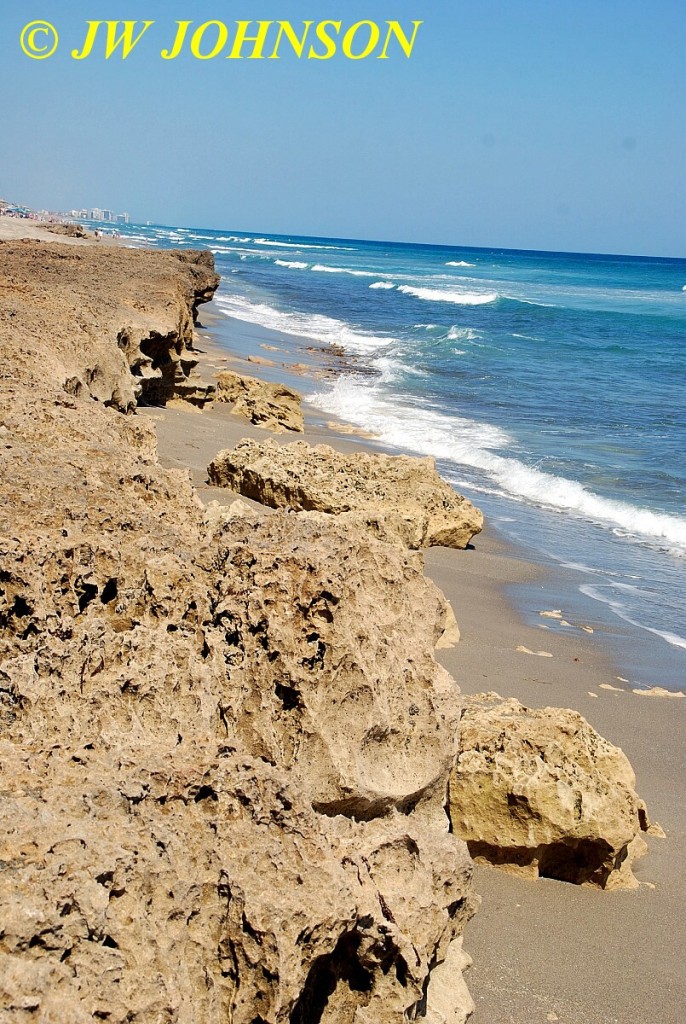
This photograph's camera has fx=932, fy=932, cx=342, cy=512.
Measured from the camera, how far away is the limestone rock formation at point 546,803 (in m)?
3.29

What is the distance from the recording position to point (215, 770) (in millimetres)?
2047

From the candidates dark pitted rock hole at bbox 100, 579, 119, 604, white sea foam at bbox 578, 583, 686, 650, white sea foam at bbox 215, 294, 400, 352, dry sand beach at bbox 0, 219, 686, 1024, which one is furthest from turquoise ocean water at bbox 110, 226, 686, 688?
dark pitted rock hole at bbox 100, 579, 119, 604

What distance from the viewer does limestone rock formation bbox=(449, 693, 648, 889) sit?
329 cm

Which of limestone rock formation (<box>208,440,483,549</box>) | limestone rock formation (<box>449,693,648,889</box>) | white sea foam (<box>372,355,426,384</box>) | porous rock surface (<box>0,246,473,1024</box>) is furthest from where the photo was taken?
white sea foam (<box>372,355,426,384</box>)

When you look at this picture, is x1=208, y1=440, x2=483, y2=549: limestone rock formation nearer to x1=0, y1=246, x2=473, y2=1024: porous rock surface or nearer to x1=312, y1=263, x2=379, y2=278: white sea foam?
x1=0, y1=246, x2=473, y2=1024: porous rock surface

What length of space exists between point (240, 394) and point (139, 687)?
10.1 metres

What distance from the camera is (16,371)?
16.8ft

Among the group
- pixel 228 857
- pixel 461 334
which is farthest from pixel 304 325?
pixel 228 857

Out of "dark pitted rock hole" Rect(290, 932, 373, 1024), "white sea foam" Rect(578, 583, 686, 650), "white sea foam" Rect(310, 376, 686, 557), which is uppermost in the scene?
"dark pitted rock hole" Rect(290, 932, 373, 1024)

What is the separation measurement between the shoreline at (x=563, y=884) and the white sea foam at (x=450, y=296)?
3894 centimetres

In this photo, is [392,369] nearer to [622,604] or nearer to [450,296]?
[622,604]

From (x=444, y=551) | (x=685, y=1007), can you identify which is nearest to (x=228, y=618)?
(x=685, y=1007)

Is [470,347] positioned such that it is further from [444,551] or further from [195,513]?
[195,513]

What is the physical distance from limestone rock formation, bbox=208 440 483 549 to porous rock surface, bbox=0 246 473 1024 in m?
3.61
